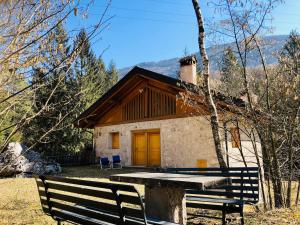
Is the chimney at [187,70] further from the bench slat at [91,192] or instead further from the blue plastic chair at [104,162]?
the bench slat at [91,192]

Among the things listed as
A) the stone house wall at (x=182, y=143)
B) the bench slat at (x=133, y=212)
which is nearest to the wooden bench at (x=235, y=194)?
the bench slat at (x=133, y=212)

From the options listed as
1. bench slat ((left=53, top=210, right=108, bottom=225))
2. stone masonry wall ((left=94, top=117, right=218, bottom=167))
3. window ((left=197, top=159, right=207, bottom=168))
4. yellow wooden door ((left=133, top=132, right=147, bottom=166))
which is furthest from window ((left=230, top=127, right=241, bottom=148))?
yellow wooden door ((left=133, top=132, right=147, bottom=166))

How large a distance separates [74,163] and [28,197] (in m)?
13.3

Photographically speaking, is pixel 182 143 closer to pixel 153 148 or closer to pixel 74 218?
pixel 153 148

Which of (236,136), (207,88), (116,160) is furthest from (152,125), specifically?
(207,88)

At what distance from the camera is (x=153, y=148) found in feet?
56.8

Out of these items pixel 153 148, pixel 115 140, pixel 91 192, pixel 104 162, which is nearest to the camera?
pixel 91 192

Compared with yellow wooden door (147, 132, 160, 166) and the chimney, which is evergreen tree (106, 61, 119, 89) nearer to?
yellow wooden door (147, 132, 160, 166)

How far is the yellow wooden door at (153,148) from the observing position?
17094mm

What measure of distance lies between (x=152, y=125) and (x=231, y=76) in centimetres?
947

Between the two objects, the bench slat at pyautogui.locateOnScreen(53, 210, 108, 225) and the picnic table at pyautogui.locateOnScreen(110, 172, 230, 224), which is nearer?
the bench slat at pyautogui.locateOnScreen(53, 210, 108, 225)

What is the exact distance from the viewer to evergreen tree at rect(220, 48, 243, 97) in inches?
286

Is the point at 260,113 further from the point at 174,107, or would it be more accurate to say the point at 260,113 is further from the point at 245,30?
the point at 174,107

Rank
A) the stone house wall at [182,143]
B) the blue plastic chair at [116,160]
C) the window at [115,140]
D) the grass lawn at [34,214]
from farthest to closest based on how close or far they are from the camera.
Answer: the window at [115,140]
the blue plastic chair at [116,160]
the stone house wall at [182,143]
the grass lawn at [34,214]
